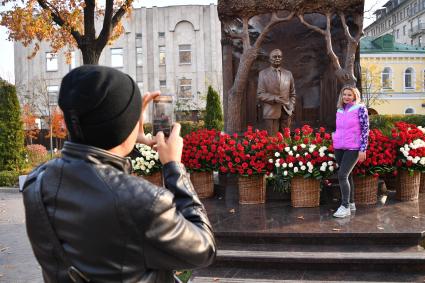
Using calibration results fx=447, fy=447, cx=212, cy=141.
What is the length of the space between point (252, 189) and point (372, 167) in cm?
192

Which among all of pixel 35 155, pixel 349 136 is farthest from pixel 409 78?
pixel 349 136

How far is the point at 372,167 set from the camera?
6.98 m

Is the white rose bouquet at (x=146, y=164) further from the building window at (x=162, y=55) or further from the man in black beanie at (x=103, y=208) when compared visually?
the building window at (x=162, y=55)

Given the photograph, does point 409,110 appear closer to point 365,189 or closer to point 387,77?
point 387,77

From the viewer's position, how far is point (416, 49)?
4478cm

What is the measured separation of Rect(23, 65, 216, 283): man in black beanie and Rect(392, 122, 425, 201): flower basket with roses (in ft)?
20.6

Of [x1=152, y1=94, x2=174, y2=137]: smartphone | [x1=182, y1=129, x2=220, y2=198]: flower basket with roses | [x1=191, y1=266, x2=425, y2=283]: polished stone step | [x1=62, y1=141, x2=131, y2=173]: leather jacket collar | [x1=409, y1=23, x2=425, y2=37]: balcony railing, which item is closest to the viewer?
[x1=62, y1=141, x2=131, y2=173]: leather jacket collar

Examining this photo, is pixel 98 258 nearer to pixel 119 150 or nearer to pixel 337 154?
pixel 119 150

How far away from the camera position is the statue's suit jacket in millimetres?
8406

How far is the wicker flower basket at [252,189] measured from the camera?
288 inches

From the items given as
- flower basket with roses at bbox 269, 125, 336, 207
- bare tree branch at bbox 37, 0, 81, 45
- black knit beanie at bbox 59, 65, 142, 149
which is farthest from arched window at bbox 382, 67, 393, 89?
black knit beanie at bbox 59, 65, 142, 149

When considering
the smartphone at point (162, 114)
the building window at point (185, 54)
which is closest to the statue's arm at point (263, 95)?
the smartphone at point (162, 114)

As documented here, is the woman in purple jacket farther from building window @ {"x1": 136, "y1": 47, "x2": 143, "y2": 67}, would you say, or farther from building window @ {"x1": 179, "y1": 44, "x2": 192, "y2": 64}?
building window @ {"x1": 136, "y1": 47, "x2": 143, "y2": 67}

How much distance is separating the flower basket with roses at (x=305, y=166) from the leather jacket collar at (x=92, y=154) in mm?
5519
